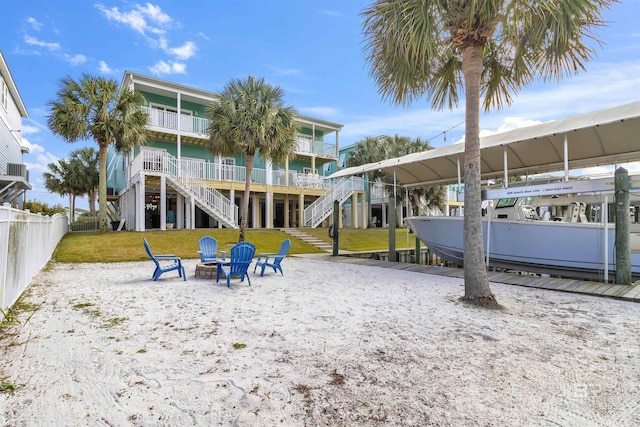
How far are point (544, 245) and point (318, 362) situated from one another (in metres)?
9.07

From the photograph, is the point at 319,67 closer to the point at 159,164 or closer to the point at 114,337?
the point at 159,164

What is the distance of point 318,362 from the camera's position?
11.6 feet

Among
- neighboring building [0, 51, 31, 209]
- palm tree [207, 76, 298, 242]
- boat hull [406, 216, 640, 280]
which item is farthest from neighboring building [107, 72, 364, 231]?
boat hull [406, 216, 640, 280]

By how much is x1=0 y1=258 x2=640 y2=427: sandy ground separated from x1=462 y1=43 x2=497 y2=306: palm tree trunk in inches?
17.0

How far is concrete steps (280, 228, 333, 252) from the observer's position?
18.0 meters

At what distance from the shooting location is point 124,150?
57.6ft

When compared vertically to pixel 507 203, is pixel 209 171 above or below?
above

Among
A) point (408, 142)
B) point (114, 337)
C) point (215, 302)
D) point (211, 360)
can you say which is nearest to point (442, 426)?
point (211, 360)

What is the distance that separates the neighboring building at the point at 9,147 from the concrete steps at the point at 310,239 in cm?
1403

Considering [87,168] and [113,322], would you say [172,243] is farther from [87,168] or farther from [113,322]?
[87,168]

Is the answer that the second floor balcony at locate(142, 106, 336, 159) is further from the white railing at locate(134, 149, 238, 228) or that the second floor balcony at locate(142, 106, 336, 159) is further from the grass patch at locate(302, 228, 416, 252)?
the grass patch at locate(302, 228, 416, 252)

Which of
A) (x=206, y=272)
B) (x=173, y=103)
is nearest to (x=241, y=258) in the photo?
(x=206, y=272)

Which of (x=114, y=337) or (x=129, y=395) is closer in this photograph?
(x=129, y=395)

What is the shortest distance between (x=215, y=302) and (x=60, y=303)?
268 cm
